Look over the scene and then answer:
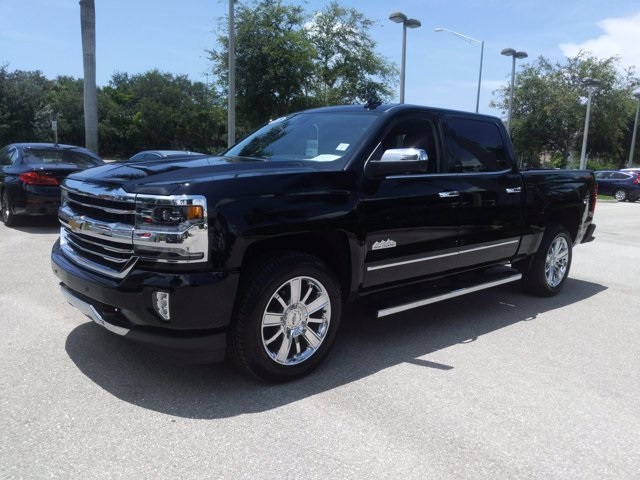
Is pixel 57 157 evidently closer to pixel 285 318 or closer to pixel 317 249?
pixel 317 249

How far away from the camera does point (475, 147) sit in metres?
5.27

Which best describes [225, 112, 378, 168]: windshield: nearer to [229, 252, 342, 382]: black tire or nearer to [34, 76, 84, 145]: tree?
[229, 252, 342, 382]: black tire

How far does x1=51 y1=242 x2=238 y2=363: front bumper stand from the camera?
3.23 metres

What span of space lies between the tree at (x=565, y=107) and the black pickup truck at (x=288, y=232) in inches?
1374

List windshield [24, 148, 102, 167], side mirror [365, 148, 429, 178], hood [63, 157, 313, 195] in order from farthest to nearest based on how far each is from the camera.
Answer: windshield [24, 148, 102, 167] → side mirror [365, 148, 429, 178] → hood [63, 157, 313, 195]

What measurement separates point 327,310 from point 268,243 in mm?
660

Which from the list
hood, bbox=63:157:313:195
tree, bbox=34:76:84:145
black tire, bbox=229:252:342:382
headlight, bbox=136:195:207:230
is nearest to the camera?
headlight, bbox=136:195:207:230

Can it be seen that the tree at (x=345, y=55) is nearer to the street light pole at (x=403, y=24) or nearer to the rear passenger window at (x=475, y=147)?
the street light pole at (x=403, y=24)

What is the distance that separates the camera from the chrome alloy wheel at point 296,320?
3.62 meters

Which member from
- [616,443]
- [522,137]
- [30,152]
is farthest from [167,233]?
[522,137]

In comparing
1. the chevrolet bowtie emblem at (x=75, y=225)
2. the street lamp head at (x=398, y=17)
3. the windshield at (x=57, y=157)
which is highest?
the street lamp head at (x=398, y=17)

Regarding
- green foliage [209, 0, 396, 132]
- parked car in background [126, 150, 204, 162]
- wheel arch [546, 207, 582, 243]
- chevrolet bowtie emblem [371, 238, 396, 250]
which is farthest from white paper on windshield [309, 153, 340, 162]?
green foliage [209, 0, 396, 132]

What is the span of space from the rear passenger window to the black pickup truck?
0.02 m

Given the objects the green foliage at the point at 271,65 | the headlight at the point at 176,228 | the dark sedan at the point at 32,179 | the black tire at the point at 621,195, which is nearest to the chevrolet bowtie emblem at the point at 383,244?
the headlight at the point at 176,228
